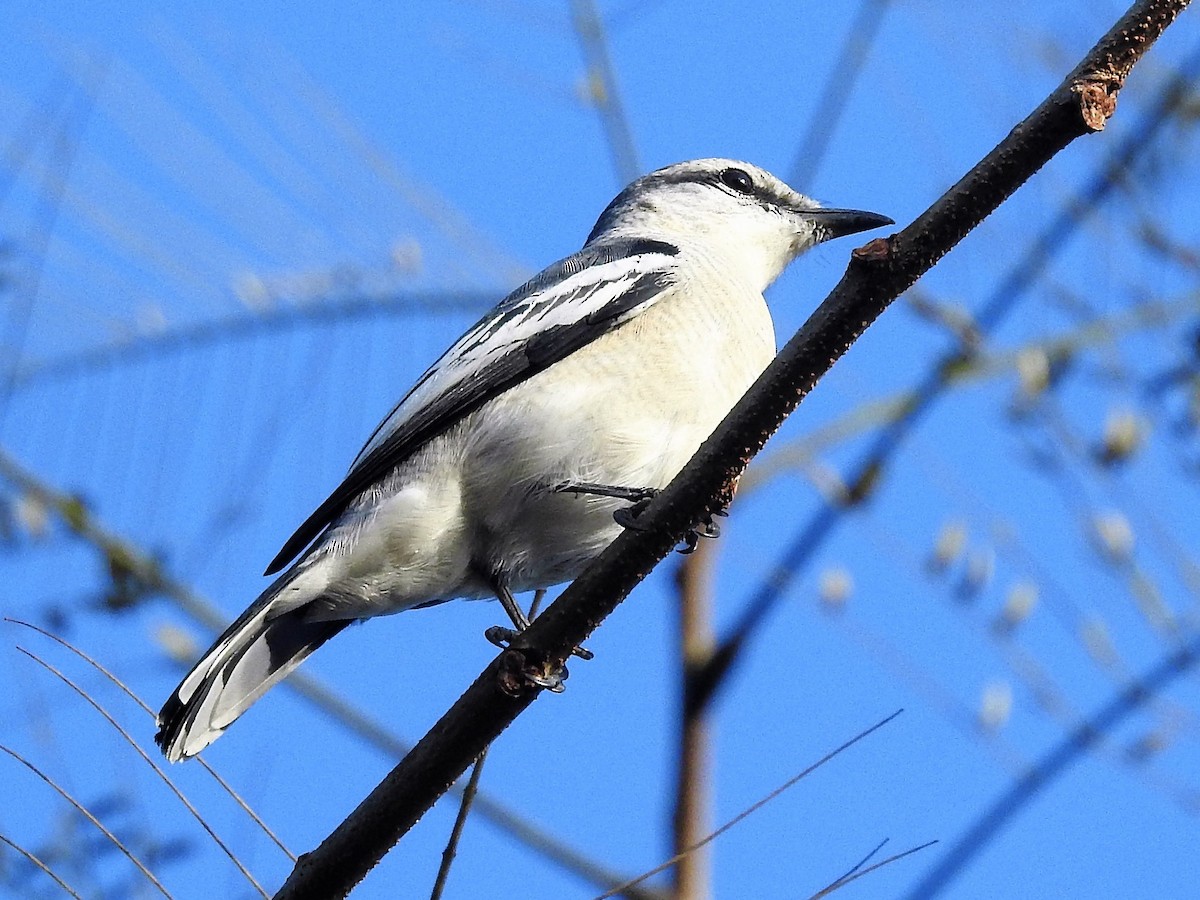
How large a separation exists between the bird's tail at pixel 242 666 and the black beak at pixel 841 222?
7.21 feet

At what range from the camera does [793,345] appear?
94.5 inches

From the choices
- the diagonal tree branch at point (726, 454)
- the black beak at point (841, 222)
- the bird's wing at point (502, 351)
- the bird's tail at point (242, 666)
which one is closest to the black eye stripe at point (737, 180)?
the black beak at point (841, 222)

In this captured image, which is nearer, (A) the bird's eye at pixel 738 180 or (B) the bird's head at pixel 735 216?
(B) the bird's head at pixel 735 216

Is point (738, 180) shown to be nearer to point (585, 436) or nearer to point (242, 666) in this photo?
point (585, 436)

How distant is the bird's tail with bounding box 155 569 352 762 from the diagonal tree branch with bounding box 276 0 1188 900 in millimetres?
883

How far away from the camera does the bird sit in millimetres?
3686

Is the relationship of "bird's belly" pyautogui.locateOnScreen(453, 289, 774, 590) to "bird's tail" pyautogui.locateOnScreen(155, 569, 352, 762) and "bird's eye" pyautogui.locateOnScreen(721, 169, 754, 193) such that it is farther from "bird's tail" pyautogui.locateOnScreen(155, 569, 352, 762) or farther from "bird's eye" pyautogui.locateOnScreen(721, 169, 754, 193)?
"bird's eye" pyautogui.locateOnScreen(721, 169, 754, 193)

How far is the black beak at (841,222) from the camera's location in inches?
195

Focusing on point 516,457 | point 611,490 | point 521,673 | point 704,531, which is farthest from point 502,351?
point 521,673

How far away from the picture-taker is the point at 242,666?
3.54m

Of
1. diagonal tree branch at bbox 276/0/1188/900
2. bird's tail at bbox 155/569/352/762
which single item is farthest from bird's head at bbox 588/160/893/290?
diagonal tree branch at bbox 276/0/1188/900

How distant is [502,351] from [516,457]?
1.19 feet

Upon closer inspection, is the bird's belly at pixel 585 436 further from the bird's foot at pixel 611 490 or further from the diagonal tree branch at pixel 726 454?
the diagonal tree branch at pixel 726 454

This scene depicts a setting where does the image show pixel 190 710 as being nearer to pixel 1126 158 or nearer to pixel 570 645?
pixel 570 645
